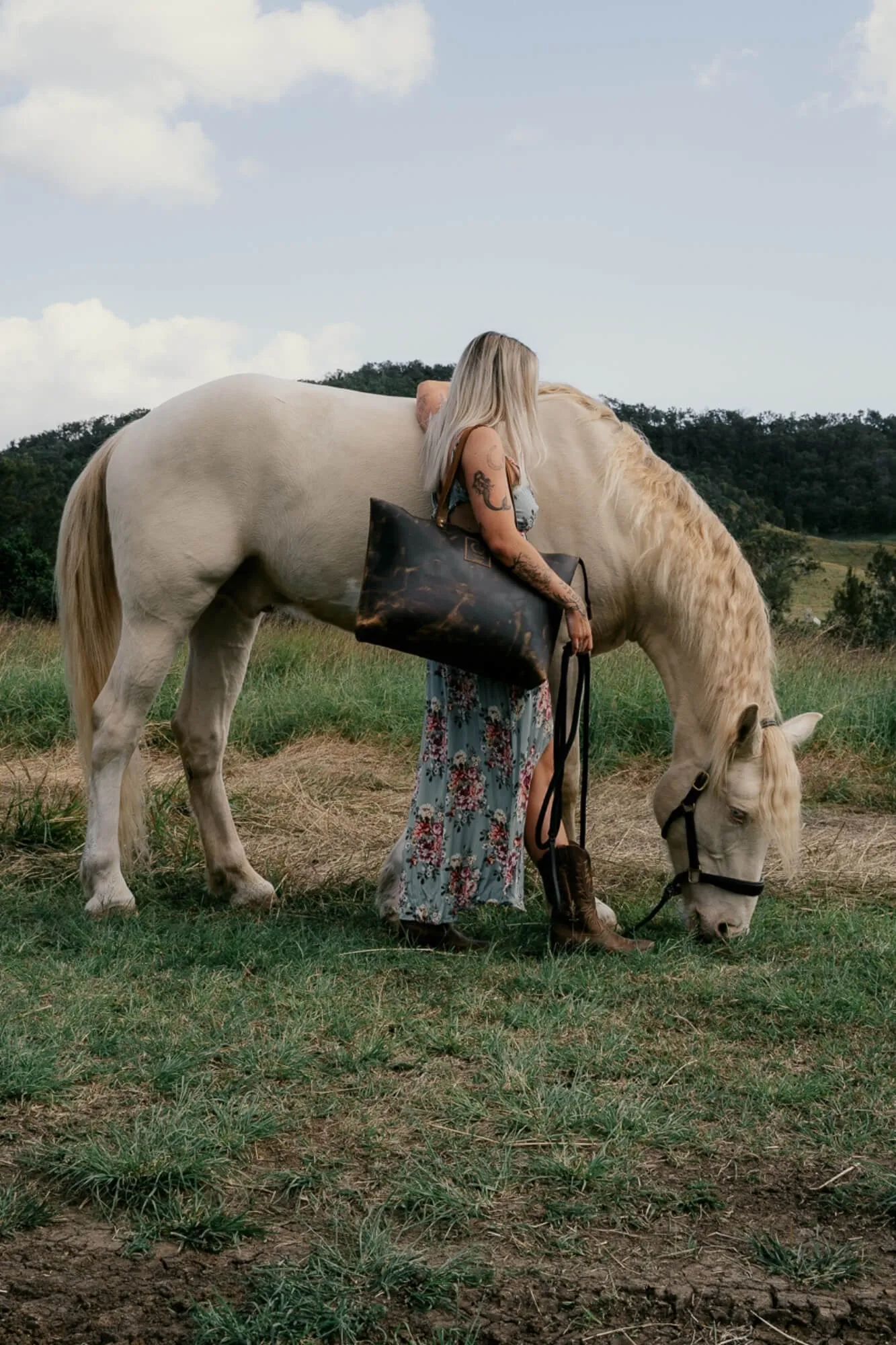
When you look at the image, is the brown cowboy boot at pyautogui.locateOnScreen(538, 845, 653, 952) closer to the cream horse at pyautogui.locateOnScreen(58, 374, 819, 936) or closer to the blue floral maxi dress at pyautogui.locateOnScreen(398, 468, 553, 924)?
the blue floral maxi dress at pyautogui.locateOnScreen(398, 468, 553, 924)

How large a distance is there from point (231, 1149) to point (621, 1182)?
2.38 feet

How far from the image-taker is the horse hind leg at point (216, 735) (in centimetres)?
436

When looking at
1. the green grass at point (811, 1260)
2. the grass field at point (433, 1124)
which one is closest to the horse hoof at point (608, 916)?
the grass field at point (433, 1124)

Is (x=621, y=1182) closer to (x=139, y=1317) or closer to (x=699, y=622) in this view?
(x=139, y=1317)

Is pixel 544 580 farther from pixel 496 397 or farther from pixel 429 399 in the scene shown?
pixel 429 399

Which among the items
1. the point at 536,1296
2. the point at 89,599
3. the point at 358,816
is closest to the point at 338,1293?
the point at 536,1296

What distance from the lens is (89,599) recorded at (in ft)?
14.3

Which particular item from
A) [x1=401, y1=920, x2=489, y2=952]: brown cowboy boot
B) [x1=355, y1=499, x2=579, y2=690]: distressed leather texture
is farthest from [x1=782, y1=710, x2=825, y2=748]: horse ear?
[x1=401, y1=920, x2=489, y2=952]: brown cowboy boot

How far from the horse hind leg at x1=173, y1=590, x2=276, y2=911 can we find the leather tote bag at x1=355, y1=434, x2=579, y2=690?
111 cm

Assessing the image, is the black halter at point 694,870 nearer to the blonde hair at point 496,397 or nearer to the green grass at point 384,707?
the blonde hair at point 496,397

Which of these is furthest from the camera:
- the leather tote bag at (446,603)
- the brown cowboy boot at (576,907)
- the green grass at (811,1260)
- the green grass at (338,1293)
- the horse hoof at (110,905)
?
the horse hoof at (110,905)

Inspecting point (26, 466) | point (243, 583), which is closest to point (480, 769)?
point (243, 583)

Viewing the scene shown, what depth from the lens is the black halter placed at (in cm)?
377

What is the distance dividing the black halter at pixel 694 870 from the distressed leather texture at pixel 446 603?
30.4 inches
